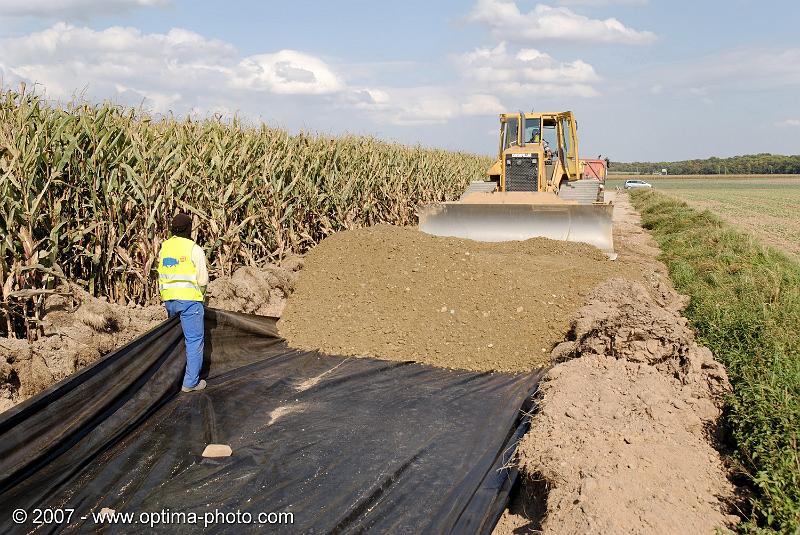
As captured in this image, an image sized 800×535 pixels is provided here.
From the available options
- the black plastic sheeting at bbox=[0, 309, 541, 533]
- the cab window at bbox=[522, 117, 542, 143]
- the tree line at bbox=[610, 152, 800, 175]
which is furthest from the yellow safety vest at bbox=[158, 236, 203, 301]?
the tree line at bbox=[610, 152, 800, 175]

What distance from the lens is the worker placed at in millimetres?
5293

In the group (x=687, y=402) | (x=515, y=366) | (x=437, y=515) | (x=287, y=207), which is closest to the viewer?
(x=437, y=515)

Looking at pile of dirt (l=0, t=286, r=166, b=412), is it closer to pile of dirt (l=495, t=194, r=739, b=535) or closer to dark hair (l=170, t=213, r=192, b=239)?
dark hair (l=170, t=213, r=192, b=239)

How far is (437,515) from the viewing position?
345cm

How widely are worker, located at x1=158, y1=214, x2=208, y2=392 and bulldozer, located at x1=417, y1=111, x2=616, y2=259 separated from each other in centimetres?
692

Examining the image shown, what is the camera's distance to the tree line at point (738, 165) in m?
99.6

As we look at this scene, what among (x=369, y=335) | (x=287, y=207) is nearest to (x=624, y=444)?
(x=369, y=335)

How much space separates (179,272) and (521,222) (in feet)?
23.8

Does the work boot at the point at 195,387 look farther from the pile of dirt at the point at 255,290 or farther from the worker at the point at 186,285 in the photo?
the pile of dirt at the point at 255,290

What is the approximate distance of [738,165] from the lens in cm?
10475

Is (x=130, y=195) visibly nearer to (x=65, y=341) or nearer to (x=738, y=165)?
(x=65, y=341)

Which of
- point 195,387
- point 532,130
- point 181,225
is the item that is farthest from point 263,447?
point 532,130

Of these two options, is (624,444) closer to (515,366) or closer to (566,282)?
(515,366)

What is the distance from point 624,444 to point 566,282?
4.25 m
